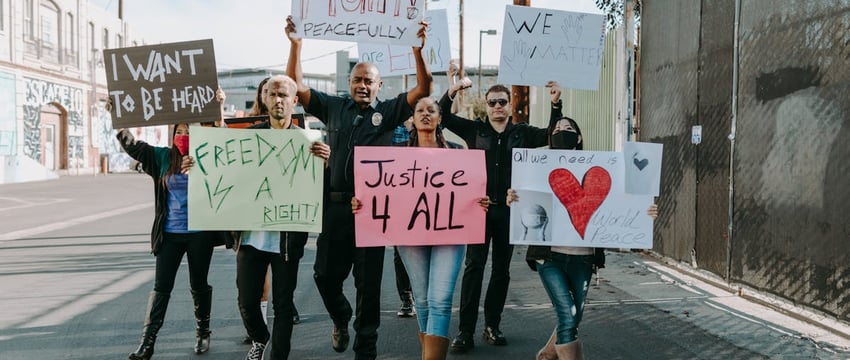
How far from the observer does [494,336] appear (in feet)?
18.0

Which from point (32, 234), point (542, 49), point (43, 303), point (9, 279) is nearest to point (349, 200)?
point (542, 49)

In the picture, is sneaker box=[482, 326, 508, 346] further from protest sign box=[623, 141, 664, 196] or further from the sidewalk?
the sidewalk

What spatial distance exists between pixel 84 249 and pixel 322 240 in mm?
7515

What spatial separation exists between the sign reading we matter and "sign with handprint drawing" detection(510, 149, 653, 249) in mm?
2024

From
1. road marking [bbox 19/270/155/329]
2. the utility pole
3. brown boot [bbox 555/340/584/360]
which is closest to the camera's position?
brown boot [bbox 555/340/584/360]

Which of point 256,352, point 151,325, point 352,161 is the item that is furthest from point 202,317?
point 352,161

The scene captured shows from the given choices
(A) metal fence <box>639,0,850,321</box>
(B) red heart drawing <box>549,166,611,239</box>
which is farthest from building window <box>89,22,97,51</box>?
(B) red heart drawing <box>549,166,611,239</box>

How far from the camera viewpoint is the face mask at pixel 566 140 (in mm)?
4715

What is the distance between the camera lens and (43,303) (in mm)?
6844

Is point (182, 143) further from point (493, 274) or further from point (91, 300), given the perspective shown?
point (91, 300)

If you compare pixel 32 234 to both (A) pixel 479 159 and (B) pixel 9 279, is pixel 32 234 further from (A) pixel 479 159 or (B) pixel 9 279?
(A) pixel 479 159

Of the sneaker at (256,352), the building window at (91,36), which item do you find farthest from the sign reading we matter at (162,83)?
the building window at (91,36)

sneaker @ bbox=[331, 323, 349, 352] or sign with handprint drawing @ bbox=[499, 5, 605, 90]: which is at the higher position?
sign with handprint drawing @ bbox=[499, 5, 605, 90]

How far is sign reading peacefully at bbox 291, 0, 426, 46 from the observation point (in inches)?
208
